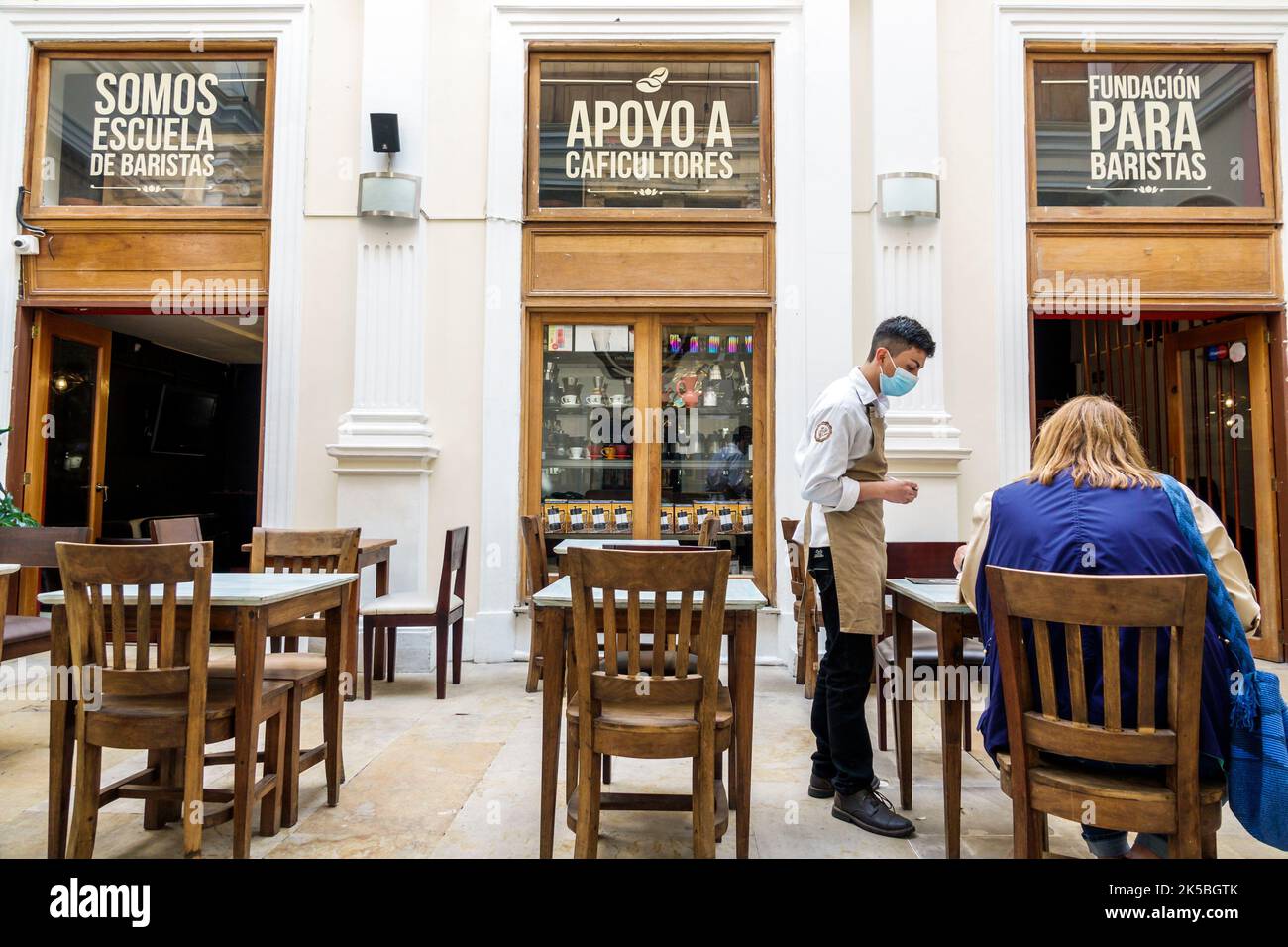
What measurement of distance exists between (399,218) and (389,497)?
1.94 m

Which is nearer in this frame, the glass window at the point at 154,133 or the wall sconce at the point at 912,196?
the wall sconce at the point at 912,196

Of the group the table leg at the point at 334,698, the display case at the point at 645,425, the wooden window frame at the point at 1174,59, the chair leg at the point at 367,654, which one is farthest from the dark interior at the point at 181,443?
the wooden window frame at the point at 1174,59

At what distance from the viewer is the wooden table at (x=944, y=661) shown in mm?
2398

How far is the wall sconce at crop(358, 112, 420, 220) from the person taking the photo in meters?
5.12

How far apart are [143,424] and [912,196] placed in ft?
31.4

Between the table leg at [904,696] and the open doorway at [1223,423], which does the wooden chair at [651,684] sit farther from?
the open doorway at [1223,423]

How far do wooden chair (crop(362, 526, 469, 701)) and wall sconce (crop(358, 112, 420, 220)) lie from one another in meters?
2.29

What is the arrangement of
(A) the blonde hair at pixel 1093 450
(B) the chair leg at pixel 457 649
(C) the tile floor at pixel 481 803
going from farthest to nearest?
(B) the chair leg at pixel 457 649 → (C) the tile floor at pixel 481 803 → (A) the blonde hair at pixel 1093 450

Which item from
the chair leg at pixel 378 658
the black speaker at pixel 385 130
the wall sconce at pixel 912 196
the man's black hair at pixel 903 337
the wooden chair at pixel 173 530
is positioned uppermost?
the black speaker at pixel 385 130

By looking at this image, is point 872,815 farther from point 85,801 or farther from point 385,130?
point 385,130

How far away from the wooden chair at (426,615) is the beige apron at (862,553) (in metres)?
2.48

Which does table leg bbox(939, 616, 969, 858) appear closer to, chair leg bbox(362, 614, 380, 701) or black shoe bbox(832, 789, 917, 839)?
black shoe bbox(832, 789, 917, 839)
